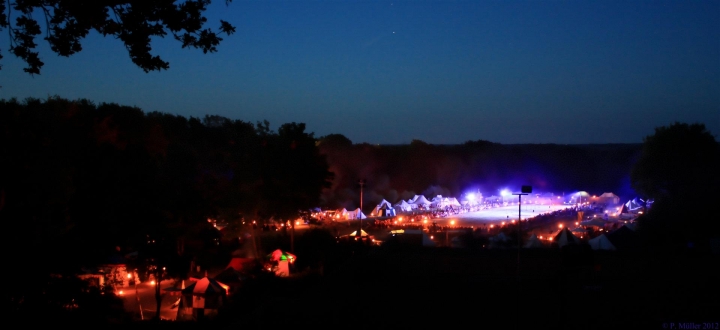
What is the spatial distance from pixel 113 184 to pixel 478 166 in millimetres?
48198

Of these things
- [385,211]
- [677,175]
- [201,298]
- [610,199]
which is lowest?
[201,298]

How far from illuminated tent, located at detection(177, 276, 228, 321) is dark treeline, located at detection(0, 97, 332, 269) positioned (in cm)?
158

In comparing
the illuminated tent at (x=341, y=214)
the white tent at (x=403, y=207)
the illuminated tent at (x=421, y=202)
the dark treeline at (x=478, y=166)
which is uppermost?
the dark treeline at (x=478, y=166)

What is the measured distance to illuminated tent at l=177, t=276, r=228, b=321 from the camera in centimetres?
903

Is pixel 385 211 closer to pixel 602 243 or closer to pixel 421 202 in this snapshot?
pixel 421 202

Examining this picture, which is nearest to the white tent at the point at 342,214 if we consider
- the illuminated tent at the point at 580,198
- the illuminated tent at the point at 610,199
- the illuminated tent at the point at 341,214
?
the illuminated tent at the point at 341,214

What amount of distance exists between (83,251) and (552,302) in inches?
227

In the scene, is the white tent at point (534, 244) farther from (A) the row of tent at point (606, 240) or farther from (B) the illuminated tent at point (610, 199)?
(B) the illuminated tent at point (610, 199)

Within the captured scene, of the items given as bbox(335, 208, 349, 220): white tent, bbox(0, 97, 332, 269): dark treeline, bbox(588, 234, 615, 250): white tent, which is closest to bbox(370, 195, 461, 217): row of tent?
bbox(335, 208, 349, 220): white tent

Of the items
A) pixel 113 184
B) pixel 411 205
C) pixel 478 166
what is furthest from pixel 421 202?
pixel 478 166

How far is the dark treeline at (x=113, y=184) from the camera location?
5.17 meters

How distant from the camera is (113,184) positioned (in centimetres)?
945

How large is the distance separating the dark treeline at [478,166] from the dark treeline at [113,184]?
23.8m

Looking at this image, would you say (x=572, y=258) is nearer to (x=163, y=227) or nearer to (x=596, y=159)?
(x=163, y=227)
